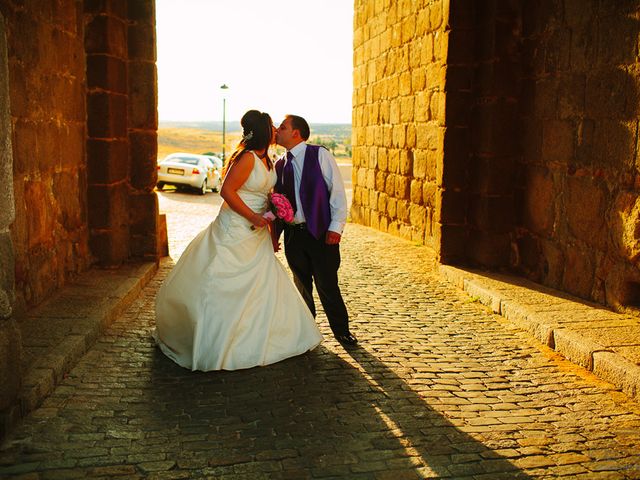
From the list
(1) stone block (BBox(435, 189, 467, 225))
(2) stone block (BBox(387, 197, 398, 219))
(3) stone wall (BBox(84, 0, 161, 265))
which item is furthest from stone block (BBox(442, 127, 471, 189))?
(3) stone wall (BBox(84, 0, 161, 265))

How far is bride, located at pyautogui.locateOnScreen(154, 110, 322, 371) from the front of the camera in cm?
536

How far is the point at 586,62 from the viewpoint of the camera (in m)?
7.22

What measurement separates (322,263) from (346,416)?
5.90ft

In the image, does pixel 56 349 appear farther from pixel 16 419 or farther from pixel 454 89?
pixel 454 89

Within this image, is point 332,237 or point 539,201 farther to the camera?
point 539,201

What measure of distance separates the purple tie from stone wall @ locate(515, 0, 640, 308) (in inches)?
114

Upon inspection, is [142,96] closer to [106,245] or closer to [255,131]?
[106,245]

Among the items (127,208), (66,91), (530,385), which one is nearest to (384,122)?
(127,208)

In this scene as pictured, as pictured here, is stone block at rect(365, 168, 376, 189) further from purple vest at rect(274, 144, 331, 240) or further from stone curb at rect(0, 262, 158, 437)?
purple vest at rect(274, 144, 331, 240)

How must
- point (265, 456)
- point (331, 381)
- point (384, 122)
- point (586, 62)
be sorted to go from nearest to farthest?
point (265, 456), point (331, 381), point (586, 62), point (384, 122)

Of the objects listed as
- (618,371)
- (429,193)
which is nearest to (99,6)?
(429,193)

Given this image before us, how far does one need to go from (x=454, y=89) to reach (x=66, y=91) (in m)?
4.43

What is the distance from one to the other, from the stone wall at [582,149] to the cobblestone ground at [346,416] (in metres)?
1.27

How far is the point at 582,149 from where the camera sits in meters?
7.35
